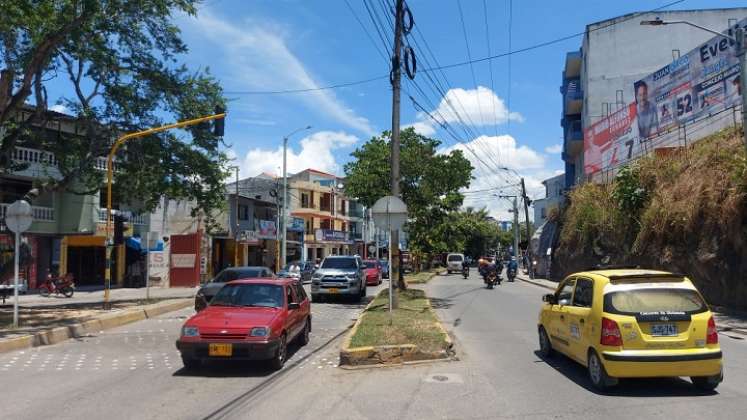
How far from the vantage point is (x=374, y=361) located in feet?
Result: 31.2

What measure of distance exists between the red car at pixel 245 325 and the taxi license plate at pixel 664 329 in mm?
5275

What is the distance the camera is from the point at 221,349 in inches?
348

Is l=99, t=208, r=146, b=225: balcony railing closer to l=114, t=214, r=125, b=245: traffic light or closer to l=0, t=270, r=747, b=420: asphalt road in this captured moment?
l=114, t=214, r=125, b=245: traffic light

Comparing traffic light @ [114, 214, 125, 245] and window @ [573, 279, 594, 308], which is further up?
traffic light @ [114, 214, 125, 245]

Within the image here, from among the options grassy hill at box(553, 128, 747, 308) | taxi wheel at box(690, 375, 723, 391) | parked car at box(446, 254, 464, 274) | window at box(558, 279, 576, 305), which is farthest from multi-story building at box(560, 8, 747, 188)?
taxi wheel at box(690, 375, 723, 391)

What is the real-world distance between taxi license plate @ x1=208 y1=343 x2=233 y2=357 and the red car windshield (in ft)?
5.15

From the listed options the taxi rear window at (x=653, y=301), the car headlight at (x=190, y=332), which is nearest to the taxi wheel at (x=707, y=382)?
the taxi rear window at (x=653, y=301)

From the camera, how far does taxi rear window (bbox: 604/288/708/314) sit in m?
7.55

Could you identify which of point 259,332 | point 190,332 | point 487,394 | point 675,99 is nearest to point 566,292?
point 487,394

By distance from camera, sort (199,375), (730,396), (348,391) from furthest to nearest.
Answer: (199,375) < (348,391) < (730,396)

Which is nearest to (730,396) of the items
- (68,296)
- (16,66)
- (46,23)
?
(46,23)

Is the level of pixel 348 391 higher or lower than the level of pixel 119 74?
lower

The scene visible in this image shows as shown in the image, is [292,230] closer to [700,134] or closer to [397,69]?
[700,134]

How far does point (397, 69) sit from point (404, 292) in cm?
980
